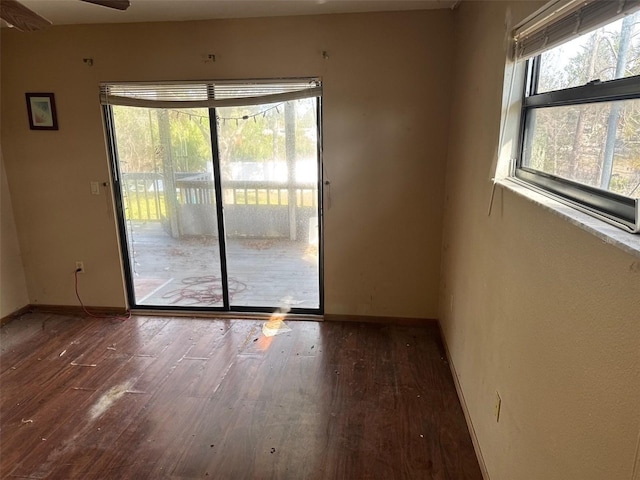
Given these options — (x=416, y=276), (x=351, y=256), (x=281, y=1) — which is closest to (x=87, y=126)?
(x=281, y=1)

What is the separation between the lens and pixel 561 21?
4.14 ft

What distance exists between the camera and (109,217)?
11.5 ft

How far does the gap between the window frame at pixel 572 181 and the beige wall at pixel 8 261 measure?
13.1 feet

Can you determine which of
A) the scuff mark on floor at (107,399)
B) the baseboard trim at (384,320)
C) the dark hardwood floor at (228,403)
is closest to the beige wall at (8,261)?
the dark hardwood floor at (228,403)

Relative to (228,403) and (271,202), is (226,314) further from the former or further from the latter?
(228,403)

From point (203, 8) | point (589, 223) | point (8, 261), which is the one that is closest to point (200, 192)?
point (203, 8)

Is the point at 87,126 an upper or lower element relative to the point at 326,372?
upper

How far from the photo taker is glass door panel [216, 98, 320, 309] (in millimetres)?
3248

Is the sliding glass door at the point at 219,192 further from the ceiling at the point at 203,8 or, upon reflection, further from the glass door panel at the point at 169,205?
the ceiling at the point at 203,8

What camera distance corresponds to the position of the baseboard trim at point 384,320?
11.2 ft

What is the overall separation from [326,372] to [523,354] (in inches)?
62.1

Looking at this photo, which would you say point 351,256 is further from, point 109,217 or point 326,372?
point 109,217

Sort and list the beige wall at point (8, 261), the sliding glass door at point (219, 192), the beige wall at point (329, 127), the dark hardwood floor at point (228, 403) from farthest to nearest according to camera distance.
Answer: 1. the beige wall at point (8, 261)
2. the sliding glass door at point (219, 192)
3. the beige wall at point (329, 127)
4. the dark hardwood floor at point (228, 403)

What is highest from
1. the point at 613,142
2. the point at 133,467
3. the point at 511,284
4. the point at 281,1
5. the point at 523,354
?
the point at 281,1
